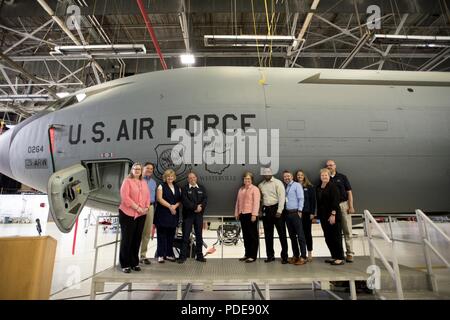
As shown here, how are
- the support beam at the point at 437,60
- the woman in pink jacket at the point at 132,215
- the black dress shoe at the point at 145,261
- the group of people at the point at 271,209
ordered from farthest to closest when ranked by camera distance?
1. the support beam at the point at 437,60
2. the black dress shoe at the point at 145,261
3. the group of people at the point at 271,209
4. the woman in pink jacket at the point at 132,215

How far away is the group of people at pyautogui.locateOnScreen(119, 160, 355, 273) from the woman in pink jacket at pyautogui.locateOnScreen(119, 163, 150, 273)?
14cm

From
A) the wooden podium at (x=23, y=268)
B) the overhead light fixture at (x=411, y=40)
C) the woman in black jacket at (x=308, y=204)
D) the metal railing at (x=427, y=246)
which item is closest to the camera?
the wooden podium at (x=23, y=268)

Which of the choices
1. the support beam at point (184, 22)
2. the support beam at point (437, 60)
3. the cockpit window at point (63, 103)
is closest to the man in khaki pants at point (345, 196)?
the cockpit window at point (63, 103)

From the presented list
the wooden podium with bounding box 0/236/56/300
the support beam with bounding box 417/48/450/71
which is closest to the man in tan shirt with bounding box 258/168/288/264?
the wooden podium with bounding box 0/236/56/300

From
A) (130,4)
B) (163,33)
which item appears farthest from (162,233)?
(163,33)

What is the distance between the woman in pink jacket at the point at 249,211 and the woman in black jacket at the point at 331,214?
4.11 feet

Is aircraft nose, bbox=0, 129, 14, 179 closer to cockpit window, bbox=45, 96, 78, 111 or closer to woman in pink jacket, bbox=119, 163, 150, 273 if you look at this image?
cockpit window, bbox=45, 96, 78, 111

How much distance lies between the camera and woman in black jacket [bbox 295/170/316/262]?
18.8 ft

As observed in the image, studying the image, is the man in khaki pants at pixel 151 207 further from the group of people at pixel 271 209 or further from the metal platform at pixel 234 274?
the metal platform at pixel 234 274

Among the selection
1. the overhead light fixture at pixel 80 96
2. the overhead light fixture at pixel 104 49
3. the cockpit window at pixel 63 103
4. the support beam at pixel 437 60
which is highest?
the support beam at pixel 437 60

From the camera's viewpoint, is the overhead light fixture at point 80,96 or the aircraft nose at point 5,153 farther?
the aircraft nose at point 5,153

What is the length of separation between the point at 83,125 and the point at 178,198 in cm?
264

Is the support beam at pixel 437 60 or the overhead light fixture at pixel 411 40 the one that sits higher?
the support beam at pixel 437 60

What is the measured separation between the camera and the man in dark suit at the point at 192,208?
221 inches
